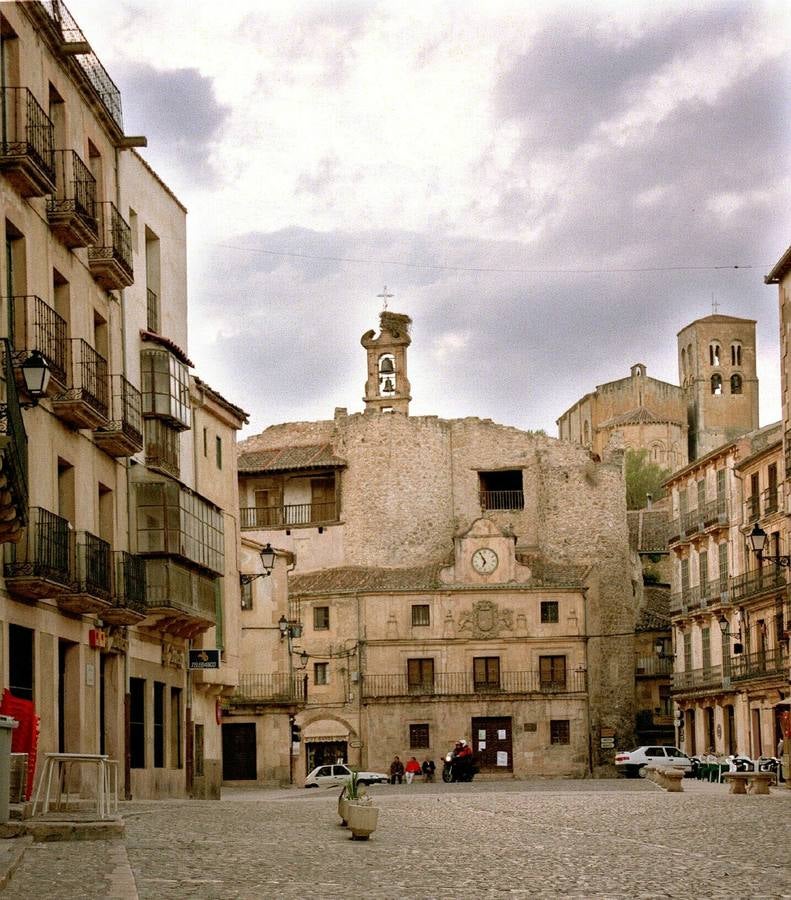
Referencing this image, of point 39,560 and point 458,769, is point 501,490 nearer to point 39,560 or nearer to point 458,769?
point 458,769

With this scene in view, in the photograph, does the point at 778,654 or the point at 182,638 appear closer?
the point at 182,638

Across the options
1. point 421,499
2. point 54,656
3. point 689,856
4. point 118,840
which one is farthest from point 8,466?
point 421,499

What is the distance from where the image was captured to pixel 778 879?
13.8 meters

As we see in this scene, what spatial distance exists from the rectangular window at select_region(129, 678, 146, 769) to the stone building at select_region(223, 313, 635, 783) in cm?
3171

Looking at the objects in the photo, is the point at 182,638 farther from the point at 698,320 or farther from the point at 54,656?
the point at 698,320

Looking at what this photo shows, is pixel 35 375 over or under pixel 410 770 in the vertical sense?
over

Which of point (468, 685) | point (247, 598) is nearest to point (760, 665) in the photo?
point (468, 685)

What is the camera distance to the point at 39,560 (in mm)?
24547

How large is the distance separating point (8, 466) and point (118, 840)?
4.12 m

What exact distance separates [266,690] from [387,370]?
25442 mm

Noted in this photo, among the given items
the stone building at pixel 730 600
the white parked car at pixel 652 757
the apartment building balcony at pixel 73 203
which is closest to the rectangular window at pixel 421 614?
the stone building at pixel 730 600

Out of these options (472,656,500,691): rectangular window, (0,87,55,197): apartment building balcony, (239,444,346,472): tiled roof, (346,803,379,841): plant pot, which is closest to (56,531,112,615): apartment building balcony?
(0,87,55,197): apartment building balcony

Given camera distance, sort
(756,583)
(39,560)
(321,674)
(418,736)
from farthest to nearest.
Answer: (321,674) → (418,736) → (756,583) → (39,560)

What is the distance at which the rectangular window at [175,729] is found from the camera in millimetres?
35531
